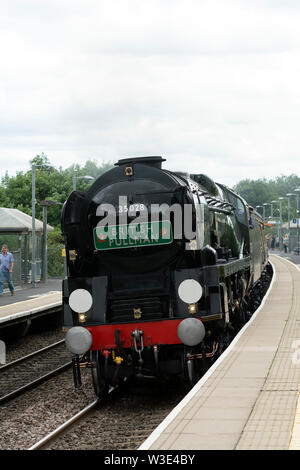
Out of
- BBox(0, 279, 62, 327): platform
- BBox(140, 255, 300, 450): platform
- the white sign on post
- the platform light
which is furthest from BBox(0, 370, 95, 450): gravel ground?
BBox(0, 279, 62, 327): platform

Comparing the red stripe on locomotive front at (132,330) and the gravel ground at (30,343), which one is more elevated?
the red stripe on locomotive front at (132,330)

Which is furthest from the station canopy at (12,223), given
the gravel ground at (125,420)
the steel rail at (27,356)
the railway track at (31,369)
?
the gravel ground at (125,420)

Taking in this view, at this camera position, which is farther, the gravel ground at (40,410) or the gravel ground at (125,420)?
the gravel ground at (40,410)

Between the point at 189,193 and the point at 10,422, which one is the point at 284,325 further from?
the point at 10,422

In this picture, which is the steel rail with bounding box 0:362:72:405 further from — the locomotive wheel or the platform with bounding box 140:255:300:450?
the platform with bounding box 140:255:300:450

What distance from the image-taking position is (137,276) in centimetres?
1117

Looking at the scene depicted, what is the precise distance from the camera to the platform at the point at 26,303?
18.6m

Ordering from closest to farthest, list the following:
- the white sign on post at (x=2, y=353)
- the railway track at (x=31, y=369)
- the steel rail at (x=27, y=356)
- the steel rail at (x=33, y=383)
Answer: the steel rail at (x=33, y=383) < the railway track at (x=31, y=369) < the steel rail at (x=27, y=356) < the white sign on post at (x=2, y=353)

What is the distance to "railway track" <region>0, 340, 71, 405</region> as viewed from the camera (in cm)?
1305

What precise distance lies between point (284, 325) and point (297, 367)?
15.1ft

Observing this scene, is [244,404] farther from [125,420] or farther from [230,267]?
[230,267]

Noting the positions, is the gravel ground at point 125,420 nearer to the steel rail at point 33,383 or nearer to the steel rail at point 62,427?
the steel rail at point 62,427

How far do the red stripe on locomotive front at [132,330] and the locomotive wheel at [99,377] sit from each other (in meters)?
0.23

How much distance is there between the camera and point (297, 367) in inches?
414
